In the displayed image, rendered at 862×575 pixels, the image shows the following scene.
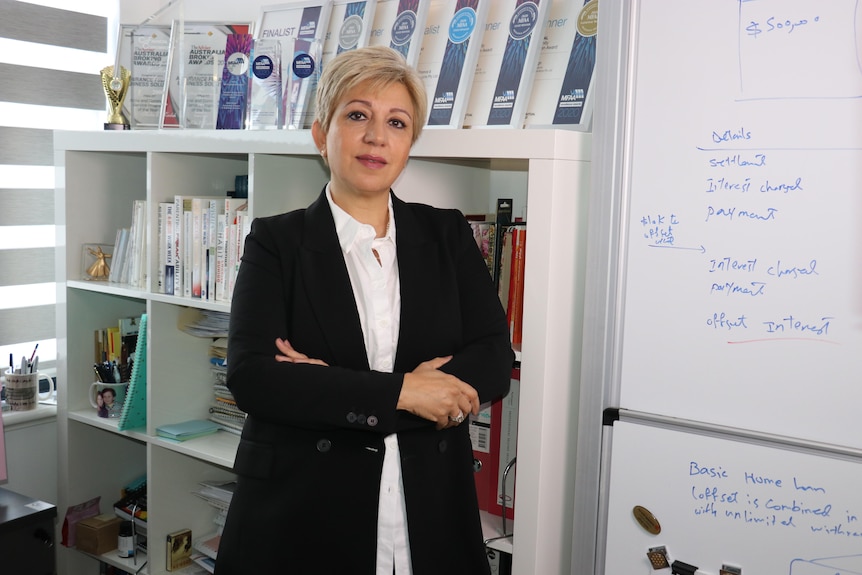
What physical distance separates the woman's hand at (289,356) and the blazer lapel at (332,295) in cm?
5

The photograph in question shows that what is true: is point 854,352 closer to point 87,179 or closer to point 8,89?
point 87,179

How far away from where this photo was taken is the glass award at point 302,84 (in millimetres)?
2156

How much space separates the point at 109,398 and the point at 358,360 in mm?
1415

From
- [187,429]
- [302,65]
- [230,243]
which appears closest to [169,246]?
[230,243]

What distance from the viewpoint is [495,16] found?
1.98 metres

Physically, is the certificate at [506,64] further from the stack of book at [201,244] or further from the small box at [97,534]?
the small box at [97,534]

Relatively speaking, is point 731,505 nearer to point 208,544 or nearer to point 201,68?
point 208,544

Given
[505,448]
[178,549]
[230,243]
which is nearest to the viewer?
[505,448]

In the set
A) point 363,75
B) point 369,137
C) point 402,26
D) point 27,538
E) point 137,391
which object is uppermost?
point 402,26

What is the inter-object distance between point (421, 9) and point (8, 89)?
4.74 feet

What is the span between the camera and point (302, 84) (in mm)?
2172

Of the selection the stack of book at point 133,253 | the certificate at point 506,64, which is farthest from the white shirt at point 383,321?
the stack of book at point 133,253

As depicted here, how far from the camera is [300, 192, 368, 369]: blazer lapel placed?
59.3 inches

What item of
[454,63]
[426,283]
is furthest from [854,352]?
[454,63]
